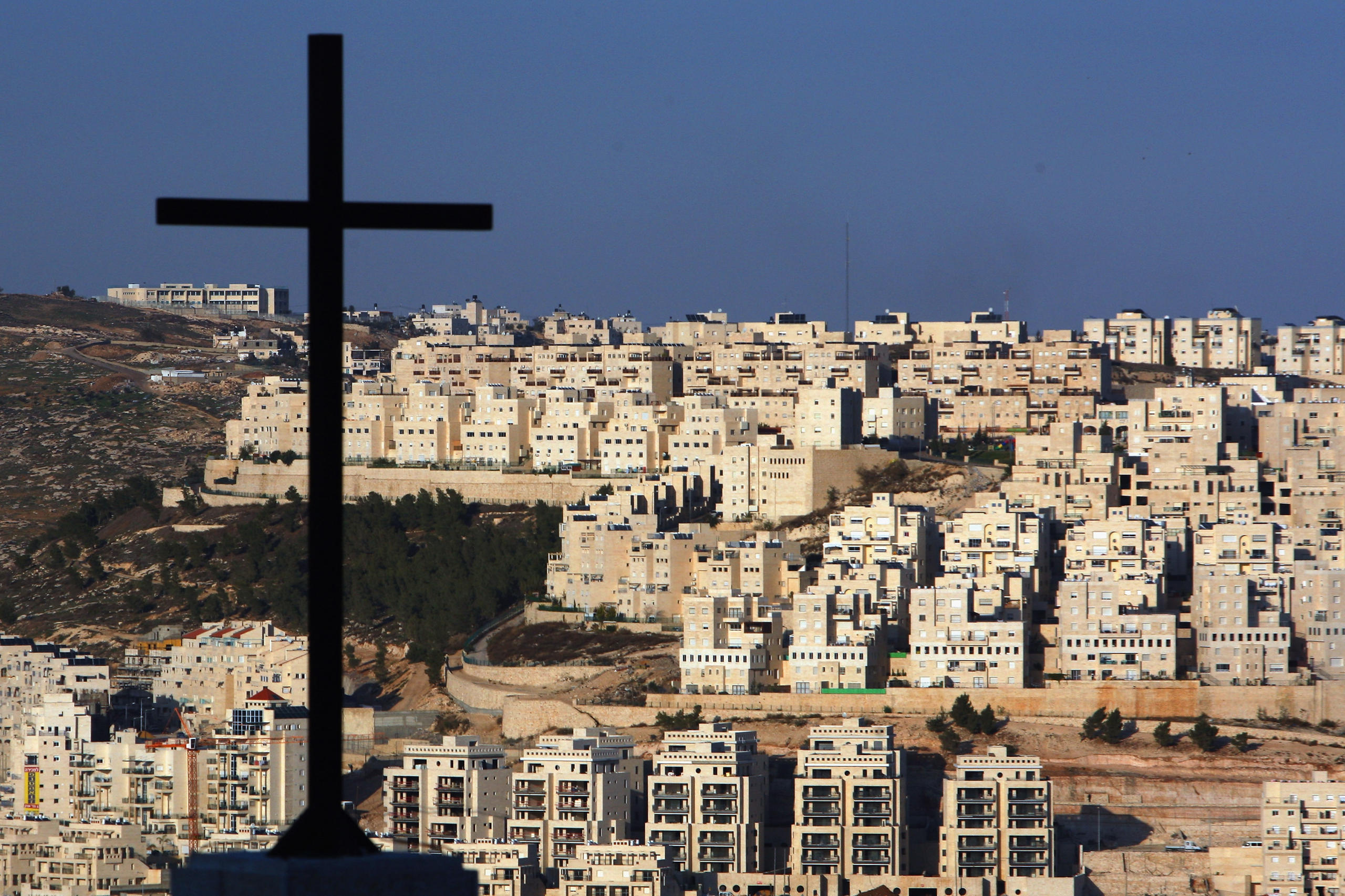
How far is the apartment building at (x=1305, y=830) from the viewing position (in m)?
28.2

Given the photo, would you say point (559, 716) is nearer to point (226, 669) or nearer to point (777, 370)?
point (226, 669)

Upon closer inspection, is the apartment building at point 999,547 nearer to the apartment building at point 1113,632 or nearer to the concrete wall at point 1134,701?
the apartment building at point 1113,632

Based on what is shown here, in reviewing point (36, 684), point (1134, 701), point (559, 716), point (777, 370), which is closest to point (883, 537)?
point (1134, 701)

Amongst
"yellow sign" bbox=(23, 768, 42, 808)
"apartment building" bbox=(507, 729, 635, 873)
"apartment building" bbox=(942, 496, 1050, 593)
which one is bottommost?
"yellow sign" bbox=(23, 768, 42, 808)

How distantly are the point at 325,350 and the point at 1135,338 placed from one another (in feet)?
203

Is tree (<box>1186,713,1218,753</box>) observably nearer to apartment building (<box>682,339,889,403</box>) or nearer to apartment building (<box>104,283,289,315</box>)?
apartment building (<box>682,339,889,403</box>)

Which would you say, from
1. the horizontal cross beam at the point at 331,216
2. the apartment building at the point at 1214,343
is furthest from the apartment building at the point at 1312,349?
the horizontal cross beam at the point at 331,216

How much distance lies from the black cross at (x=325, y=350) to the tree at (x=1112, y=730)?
29.3m

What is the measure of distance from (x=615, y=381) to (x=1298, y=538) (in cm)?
1729

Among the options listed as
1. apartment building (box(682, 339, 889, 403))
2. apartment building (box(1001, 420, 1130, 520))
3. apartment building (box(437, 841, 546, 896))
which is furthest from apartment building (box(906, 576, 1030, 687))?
apartment building (box(682, 339, 889, 403))

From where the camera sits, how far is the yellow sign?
111 ft

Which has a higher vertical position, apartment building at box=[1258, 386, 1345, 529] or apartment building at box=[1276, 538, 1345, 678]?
apartment building at box=[1258, 386, 1345, 529]

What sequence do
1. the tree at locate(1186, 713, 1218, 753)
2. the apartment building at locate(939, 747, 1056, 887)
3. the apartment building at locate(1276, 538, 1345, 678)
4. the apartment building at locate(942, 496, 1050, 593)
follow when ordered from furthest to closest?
the apartment building at locate(942, 496, 1050, 593) < the apartment building at locate(1276, 538, 1345, 678) < the tree at locate(1186, 713, 1218, 753) < the apartment building at locate(939, 747, 1056, 887)

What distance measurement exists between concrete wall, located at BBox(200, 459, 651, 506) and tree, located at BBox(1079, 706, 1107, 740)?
43.1ft
